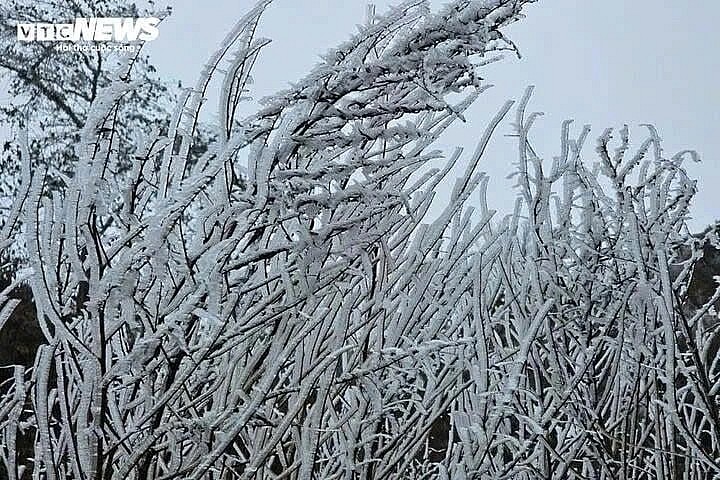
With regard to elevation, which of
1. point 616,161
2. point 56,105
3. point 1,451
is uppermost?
point 56,105

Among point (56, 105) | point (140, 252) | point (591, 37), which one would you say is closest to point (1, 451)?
point (140, 252)

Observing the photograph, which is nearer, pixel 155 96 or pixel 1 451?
pixel 1 451

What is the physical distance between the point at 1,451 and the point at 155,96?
1018cm

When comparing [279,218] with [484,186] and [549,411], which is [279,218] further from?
[484,186]

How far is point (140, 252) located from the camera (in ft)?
3.58

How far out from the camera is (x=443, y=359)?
194cm

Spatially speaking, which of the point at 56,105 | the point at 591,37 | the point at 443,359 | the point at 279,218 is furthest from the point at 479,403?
the point at 591,37

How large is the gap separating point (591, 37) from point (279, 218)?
40.6 ft

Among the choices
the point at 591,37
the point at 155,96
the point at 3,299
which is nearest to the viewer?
the point at 3,299

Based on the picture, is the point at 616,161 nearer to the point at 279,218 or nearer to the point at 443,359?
the point at 443,359

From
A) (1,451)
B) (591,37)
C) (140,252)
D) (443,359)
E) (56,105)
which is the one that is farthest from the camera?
(591,37)

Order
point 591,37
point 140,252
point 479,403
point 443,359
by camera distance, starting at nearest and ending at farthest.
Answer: point 140,252, point 479,403, point 443,359, point 591,37

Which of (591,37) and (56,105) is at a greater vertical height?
(591,37)

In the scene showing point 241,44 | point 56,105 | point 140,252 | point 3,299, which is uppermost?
point 56,105
